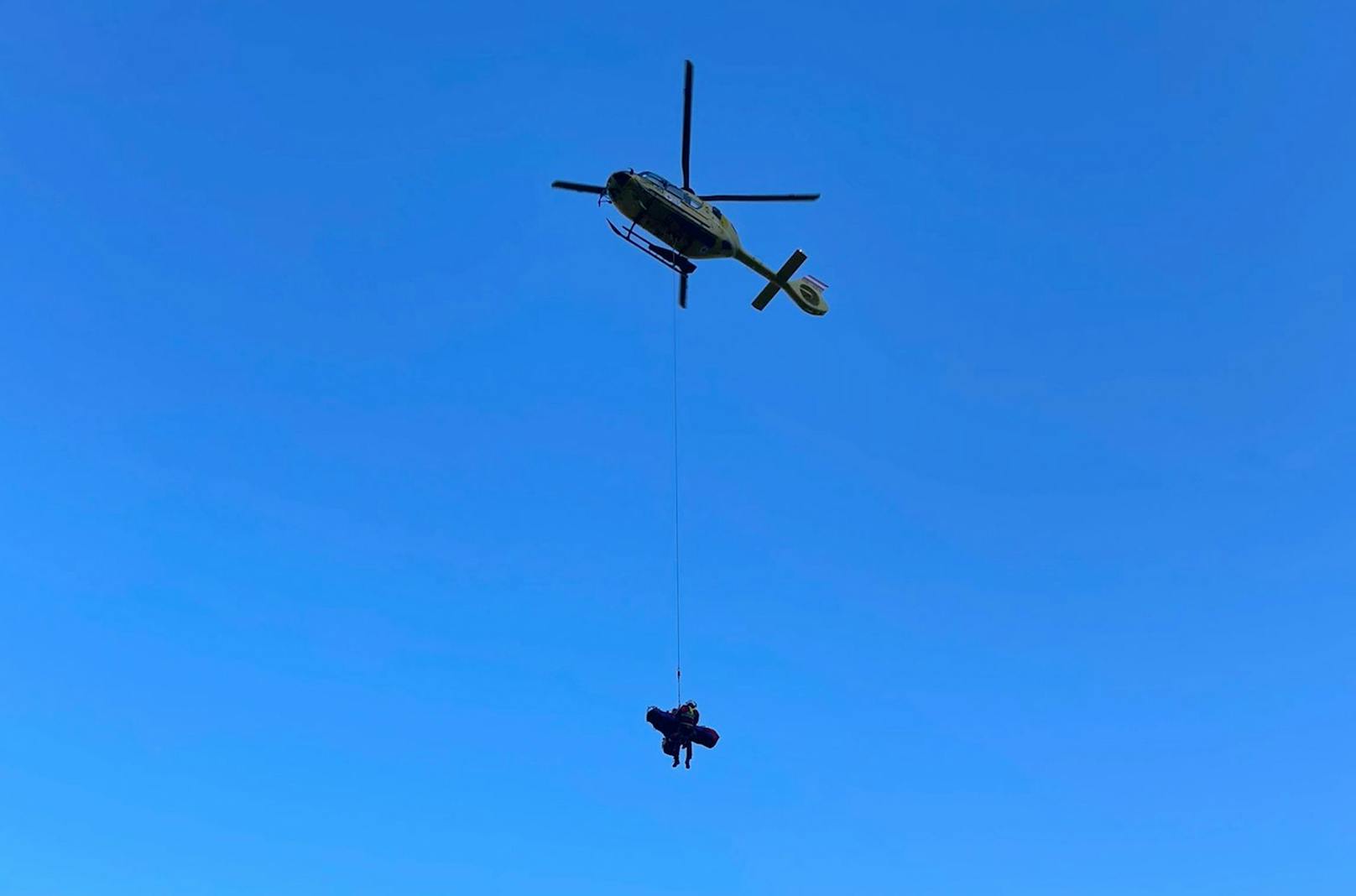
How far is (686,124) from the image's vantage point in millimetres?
30422

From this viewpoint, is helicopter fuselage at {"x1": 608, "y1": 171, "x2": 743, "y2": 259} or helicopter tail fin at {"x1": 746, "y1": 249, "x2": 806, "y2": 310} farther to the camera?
helicopter tail fin at {"x1": 746, "y1": 249, "x2": 806, "y2": 310}

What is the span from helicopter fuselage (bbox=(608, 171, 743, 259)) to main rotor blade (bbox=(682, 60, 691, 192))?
39.2 inches

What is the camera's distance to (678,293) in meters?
31.9

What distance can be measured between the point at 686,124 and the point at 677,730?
1952 cm

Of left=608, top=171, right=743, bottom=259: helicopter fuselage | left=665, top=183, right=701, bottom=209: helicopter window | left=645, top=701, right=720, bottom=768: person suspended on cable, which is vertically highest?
left=665, top=183, right=701, bottom=209: helicopter window

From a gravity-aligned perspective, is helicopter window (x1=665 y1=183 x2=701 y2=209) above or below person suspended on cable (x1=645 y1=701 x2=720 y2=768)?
above

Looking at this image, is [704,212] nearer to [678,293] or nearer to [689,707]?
[678,293]

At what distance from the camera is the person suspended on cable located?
26562 millimetres

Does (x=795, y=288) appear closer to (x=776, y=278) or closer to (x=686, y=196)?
(x=776, y=278)

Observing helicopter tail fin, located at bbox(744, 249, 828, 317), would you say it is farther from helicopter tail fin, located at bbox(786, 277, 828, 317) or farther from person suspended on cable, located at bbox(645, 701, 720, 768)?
person suspended on cable, located at bbox(645, 701, 720, 768)

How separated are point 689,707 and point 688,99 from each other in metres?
19.3

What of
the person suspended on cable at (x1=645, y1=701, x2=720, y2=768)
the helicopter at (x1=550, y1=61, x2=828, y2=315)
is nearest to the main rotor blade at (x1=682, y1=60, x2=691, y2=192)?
the helicopter at (x1=550, y1=61, x2=828, y2=315)

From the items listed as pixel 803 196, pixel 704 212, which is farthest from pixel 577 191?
pixel 803 196

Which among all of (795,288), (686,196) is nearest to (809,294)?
(795,288)
